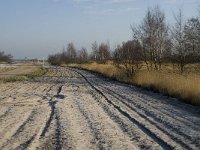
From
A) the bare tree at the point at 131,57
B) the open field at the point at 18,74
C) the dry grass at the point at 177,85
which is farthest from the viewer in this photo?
the open field at the point at 18,74

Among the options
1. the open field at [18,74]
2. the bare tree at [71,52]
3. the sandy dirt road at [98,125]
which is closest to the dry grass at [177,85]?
the sandy dirt road at [98,125]

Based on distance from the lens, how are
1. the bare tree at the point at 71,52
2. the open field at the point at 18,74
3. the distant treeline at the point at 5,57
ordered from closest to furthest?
the open field at the point at 18,74 → the bare tree at the point at 71,52 → the distant treeline at the point at 5,57

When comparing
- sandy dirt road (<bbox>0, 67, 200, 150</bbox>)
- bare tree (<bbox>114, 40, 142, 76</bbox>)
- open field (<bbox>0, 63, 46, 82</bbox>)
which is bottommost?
open field (<bbox>0, 63, 46, 82</bbox>)

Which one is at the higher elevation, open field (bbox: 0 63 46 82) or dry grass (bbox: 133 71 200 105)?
dry grass (bbox: 133 71 200 105)

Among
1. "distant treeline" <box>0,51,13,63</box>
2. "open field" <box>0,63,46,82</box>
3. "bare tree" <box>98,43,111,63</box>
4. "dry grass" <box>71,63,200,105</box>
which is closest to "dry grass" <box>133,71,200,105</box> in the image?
"dry grass" <box>71,63,200,105</box>

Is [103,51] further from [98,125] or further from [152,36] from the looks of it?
[98,125]

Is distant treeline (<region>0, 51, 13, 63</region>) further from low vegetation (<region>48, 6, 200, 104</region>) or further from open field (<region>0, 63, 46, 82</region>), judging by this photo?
low vegetation (<region>48, 6, 200, 104</region>)

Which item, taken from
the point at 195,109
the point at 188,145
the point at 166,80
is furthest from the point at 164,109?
the point at 166,80

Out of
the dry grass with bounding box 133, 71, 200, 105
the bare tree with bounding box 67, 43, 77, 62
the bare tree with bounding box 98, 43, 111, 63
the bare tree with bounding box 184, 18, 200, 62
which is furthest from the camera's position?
the bare tree with bounding box 67, 43, 77, 62

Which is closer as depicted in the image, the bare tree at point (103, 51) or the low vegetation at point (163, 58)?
the low vegetation at point (163, 58)

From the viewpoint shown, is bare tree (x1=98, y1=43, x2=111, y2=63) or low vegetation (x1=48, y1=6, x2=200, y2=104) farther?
bare tree (x1=98, y1=43, x2=111, y2=63)

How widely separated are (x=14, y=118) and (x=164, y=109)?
17.6ft

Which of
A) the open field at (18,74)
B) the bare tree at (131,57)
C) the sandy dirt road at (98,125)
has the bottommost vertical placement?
the open field at (18,74)

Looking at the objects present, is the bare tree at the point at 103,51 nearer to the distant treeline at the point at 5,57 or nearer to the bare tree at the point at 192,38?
the bare tree at the point at 192,38
